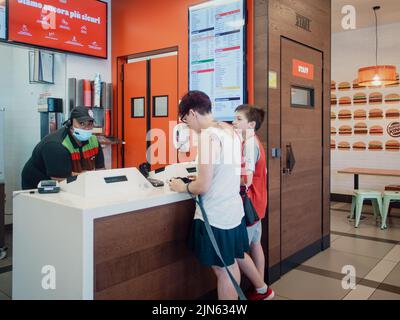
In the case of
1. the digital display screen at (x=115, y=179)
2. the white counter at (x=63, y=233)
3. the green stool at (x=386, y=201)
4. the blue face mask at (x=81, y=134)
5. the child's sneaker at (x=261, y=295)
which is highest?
the blue face mask at (x=81, y=134)

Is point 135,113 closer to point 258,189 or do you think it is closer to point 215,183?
point 258,189

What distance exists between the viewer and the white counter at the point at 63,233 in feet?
6.00

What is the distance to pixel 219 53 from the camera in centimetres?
358

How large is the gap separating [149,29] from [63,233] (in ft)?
10.1

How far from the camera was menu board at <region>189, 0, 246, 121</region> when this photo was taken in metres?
3.42

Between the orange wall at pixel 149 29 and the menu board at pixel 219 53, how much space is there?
0.15 metres

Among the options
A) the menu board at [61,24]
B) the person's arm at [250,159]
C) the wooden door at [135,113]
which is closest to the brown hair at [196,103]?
the person's arm at [250,159]

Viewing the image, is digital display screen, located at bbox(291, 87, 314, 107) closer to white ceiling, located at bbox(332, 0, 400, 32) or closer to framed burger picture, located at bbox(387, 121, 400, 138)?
white ceiling, located at bbox(332, 0, 400, 32)

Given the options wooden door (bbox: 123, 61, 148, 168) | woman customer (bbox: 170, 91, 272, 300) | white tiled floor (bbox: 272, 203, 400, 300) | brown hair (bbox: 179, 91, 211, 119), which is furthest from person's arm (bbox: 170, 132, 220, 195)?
wooden door (bbox: 123, 61, 148, 168)

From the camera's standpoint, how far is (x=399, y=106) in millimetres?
6758

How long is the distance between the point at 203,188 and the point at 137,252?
525 mm

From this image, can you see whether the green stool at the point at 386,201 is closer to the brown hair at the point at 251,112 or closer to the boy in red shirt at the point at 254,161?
the boy in red shirt at the point at 254,161

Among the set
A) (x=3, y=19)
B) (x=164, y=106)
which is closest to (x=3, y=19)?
(x=3, y=19)
